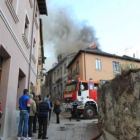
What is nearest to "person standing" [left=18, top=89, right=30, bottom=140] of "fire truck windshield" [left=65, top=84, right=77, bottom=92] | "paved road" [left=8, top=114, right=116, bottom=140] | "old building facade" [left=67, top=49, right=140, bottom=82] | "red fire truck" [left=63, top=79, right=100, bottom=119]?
"paved road" [left=8, top=114, right=116, bottom=140]

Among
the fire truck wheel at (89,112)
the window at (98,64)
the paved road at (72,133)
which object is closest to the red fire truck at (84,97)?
the fire truck wheel at (89,112)

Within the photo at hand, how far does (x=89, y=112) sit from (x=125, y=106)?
7844 mm

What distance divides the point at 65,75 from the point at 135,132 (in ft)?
84.7

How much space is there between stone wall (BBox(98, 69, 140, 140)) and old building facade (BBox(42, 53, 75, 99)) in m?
23.3

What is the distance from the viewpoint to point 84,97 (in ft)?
42.3

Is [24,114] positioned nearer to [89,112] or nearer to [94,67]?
[89,112]

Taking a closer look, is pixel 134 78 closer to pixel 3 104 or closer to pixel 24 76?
pixel 3 104

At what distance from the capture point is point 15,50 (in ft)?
22.6

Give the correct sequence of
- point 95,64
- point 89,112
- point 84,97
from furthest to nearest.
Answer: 1. point 95,64
2. point 84,97
3. point 89,112

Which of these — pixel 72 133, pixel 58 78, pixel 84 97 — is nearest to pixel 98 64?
pixel 84 97

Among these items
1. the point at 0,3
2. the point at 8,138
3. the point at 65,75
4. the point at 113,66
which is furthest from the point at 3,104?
the point at 65,75

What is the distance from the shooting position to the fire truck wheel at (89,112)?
12.5m

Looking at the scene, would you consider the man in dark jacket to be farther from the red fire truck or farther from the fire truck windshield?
the fire truck windshield

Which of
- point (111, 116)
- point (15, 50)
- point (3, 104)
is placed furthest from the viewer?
point (15, 50)
